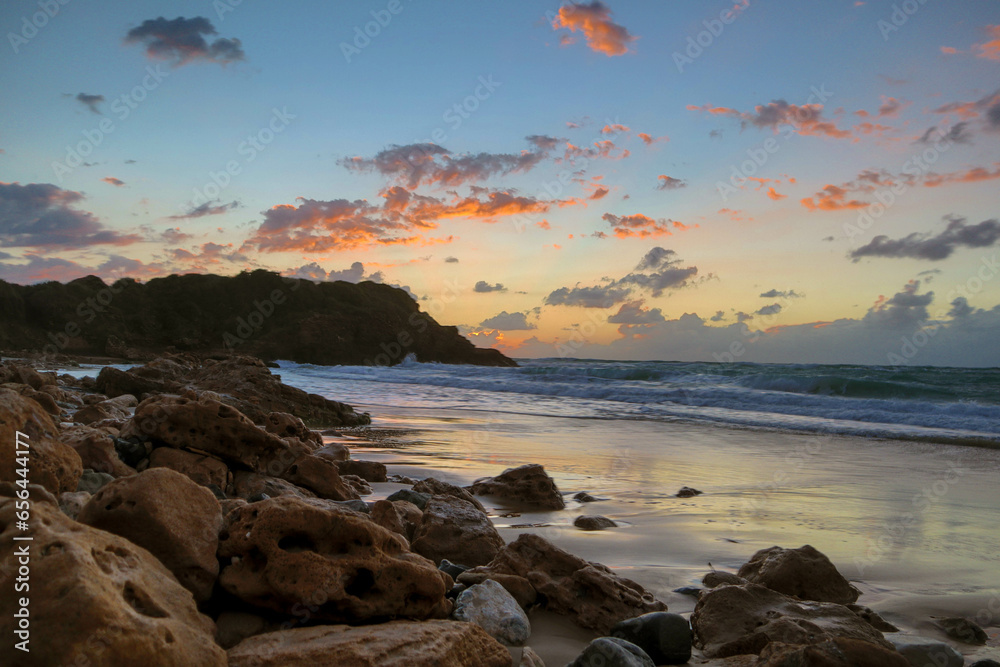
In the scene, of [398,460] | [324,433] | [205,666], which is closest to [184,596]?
[205,666]

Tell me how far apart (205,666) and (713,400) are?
1896cm

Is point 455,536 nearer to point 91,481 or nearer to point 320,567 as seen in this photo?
point 320,567

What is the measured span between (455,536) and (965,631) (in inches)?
110

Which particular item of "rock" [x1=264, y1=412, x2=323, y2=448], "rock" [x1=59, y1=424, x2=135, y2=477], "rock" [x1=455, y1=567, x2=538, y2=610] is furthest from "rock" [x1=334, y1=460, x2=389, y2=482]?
"rock" [x1=455, y1=567, x2=538, y2=610]

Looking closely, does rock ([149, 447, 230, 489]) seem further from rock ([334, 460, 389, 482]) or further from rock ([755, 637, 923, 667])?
rock ([755, 637, 923, 667])

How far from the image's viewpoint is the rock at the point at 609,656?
2.48 metres

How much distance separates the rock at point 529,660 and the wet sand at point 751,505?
199 mm

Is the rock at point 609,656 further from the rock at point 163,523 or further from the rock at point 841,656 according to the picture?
the rock at point 163,523

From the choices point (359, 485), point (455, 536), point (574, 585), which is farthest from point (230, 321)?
point (574, 585)

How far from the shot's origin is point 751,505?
616 cm

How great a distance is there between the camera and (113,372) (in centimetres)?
1239

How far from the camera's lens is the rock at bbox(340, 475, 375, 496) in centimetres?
586

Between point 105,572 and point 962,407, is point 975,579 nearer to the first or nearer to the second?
point 105,572

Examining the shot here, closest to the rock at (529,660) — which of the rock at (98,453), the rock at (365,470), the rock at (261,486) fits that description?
the rock at (261,486)
